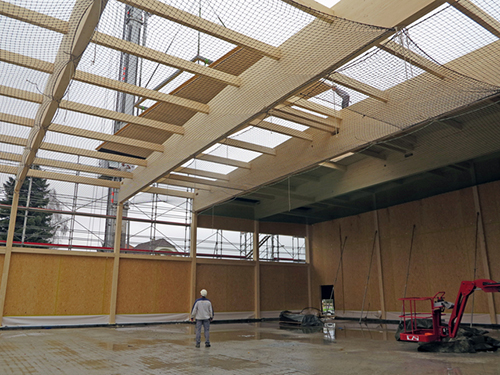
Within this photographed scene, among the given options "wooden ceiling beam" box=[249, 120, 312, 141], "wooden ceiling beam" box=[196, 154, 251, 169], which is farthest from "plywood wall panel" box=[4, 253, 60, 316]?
"wooden ceiling beam" box=[249, 120, 312, 141]

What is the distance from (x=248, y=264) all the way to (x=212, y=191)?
441 centimetres

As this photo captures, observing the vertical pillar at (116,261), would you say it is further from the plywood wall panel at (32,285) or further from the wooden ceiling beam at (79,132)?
the wooden ceiling beam at (79,132)

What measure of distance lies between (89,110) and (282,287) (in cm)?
1293

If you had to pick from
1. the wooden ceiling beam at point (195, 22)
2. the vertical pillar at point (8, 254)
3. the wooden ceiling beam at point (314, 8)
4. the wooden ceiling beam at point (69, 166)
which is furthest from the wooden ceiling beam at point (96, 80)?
the vertical pillar at point (8, 254)

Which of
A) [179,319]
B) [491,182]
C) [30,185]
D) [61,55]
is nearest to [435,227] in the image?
[491,182]

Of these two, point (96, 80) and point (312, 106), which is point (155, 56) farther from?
point (312, 106)

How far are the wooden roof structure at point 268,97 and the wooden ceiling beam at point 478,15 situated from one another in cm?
2

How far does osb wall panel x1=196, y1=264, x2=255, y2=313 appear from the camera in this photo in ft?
54.6

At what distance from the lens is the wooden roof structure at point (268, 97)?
5.88 metres

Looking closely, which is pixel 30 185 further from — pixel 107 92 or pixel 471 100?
pixel 471 100

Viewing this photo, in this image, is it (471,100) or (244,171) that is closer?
(471,100)

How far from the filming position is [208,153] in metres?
10.9

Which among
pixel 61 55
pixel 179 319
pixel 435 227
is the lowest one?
pixel 179 319

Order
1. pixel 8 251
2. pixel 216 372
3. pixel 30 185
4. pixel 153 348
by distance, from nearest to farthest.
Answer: pixel 216 372, pixel 153 348, pixel 8 251, pixel 30 185
